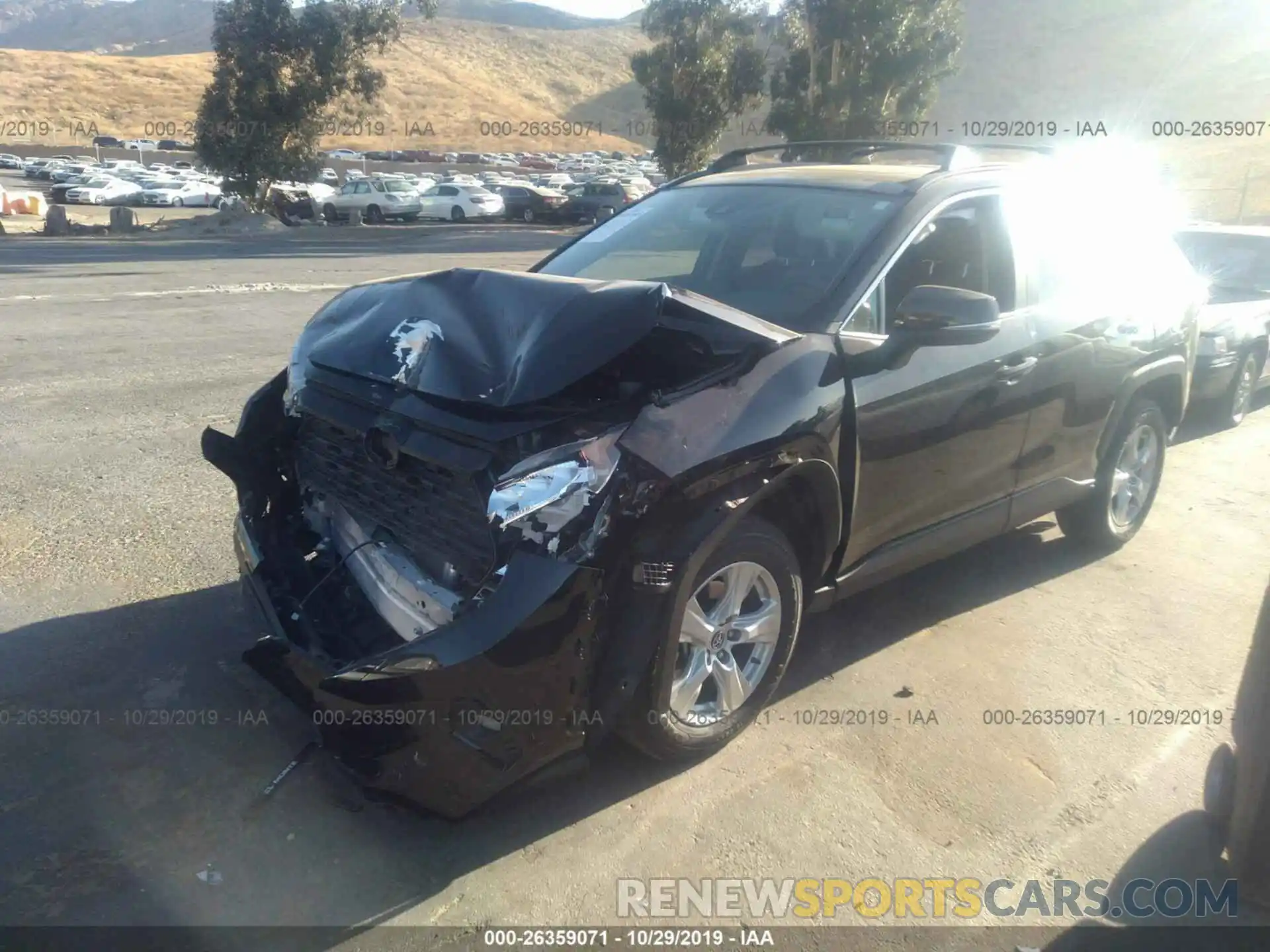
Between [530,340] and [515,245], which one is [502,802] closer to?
[530,340]

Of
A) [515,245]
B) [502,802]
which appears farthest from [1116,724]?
[515,245]

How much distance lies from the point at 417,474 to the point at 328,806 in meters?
1.06

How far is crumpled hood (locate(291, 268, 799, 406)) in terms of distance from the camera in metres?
3.17

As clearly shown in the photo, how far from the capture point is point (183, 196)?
44906mm

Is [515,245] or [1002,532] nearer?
[1002,532]

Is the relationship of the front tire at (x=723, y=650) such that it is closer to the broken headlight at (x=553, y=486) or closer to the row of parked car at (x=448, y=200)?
the broken headlight at (x=553, y=486)

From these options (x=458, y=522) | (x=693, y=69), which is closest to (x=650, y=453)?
(x=458, y=522)

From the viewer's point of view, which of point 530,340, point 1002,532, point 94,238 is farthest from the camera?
point 94,238

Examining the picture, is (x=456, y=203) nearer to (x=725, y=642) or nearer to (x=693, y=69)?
(x=693, y=69)

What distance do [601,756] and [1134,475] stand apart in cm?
357

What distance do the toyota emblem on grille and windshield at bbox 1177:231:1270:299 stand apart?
8.25 meters

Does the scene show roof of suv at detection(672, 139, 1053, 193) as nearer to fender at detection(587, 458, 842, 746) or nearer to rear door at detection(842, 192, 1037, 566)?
rear door at detection(842, 192, 1037, 566)

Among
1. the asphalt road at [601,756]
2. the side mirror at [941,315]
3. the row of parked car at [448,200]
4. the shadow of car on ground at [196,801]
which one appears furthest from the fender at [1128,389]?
the row of parked car at [448,200]

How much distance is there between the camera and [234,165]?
1181 inches
